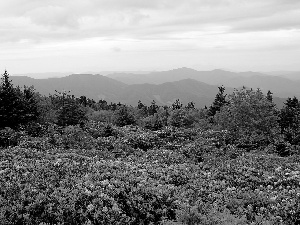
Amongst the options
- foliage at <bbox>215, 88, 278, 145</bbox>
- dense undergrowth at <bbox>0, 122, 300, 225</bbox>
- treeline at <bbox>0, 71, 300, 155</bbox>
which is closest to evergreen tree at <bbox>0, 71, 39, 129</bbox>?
treeline at <bbox>0, 71, 300, 155</bbox>

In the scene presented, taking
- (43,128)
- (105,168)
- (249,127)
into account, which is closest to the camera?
(105,168)

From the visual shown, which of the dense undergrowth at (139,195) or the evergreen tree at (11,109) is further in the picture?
the evergreen tree at (11,109)

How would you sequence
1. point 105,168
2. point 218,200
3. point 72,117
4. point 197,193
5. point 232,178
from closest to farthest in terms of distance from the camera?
point 218,200 → point 197,193 → point 105,168 → point 232,178 → point 72,117

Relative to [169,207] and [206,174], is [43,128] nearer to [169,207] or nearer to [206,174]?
[206,174]

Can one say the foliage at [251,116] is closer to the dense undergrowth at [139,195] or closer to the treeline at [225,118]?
the treeline at [225,118]

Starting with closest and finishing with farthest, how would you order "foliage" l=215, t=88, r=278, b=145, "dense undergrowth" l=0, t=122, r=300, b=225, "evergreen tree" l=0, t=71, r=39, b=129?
"dense undergrowth" l=0, t=122, r=300, b=225 → "evergreen tree" l=0, t=71, r=39, b=129 → "foliage" l=215, t=88, r=278, b=145

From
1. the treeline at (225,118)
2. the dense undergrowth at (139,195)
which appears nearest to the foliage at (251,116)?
the treeline at (225,118)

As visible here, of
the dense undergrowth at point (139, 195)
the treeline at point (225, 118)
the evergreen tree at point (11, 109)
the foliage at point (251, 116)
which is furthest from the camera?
the foliage at point (251, 116)

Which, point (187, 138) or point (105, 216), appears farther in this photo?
point (187, 138)

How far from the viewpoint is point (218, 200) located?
32.0 ft

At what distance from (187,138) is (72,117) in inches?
643

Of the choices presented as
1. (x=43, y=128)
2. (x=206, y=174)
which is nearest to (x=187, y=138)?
(x=43, y=128)

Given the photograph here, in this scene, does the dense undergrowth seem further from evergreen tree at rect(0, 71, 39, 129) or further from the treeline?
evergreen tree at rect(0, 71, 39, 129)

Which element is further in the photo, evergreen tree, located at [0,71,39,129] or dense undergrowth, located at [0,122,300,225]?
evergreen tree, located at [0,71,39,129]
